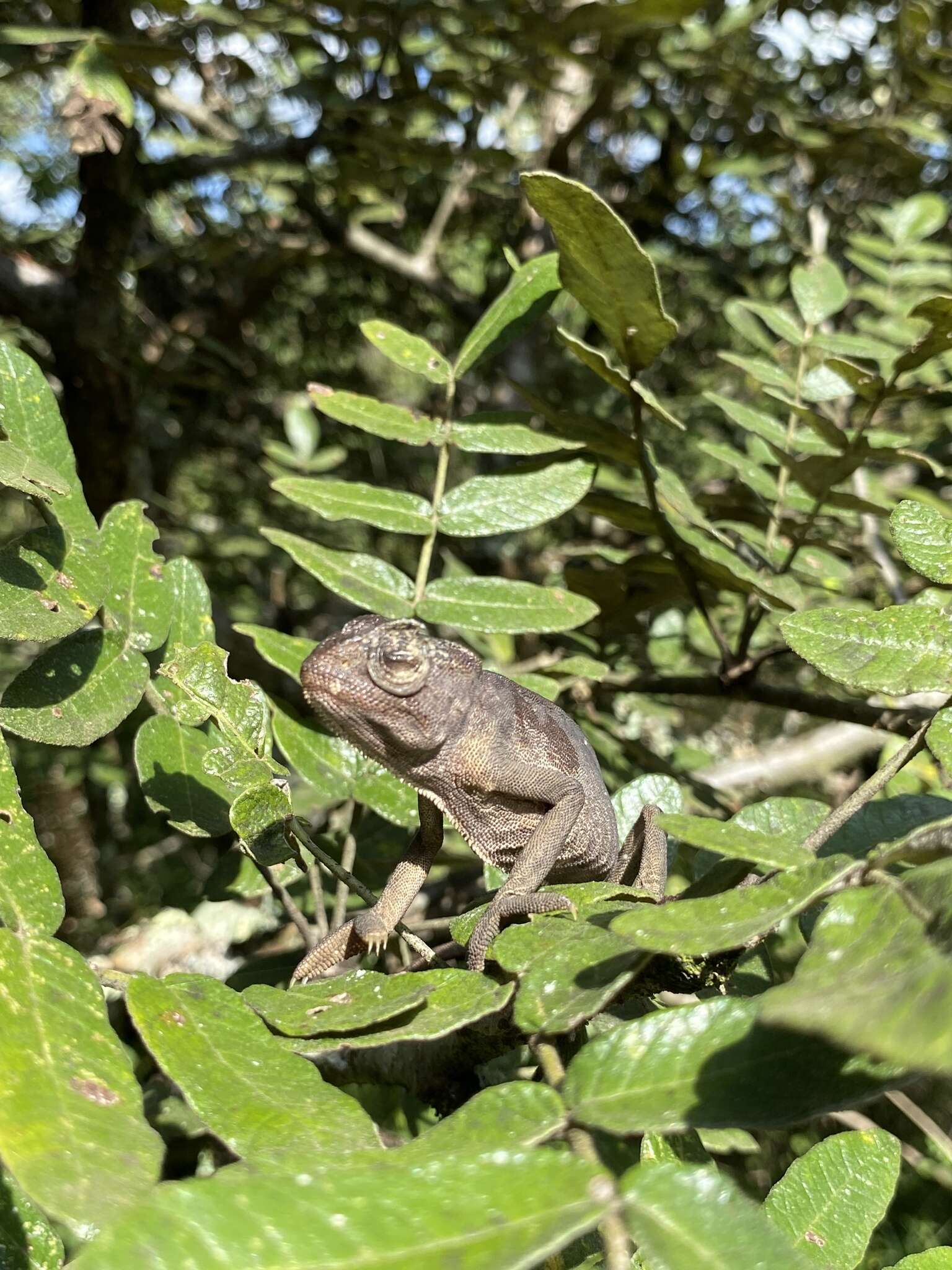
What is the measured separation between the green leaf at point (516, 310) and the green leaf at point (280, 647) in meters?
0.58

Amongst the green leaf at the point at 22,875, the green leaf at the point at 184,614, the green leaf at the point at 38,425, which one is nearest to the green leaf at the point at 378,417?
the green leaf at the point at 184,614

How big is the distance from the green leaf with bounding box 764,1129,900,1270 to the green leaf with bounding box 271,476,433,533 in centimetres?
106

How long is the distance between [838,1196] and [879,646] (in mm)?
567

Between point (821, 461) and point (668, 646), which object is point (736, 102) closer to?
point (668, 646)

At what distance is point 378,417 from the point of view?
1.87 metres

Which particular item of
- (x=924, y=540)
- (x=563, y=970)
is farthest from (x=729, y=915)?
(x=924, y=540)

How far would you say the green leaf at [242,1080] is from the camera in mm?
750

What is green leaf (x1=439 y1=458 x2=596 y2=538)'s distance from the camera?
1.71 meters

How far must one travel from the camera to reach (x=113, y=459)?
2887 mm

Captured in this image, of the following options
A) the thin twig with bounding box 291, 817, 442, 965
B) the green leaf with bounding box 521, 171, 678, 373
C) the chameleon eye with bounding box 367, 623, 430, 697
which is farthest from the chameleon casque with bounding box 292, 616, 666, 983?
the green leaf with bounding box 521, 171, 678, 373

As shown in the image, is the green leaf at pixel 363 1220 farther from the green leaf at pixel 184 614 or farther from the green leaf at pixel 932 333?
the green leaf at pixel 932 333

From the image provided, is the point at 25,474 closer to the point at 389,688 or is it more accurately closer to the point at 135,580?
the point at 135,580

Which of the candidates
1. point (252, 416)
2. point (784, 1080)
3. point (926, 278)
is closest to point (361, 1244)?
point (784, 1080)

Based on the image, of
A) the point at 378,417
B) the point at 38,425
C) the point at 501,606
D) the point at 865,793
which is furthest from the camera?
the point at 378,417
